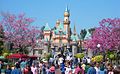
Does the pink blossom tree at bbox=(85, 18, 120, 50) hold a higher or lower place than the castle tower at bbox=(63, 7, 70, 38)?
lower

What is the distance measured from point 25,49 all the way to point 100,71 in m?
45.4

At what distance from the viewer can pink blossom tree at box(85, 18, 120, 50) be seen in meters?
59.7

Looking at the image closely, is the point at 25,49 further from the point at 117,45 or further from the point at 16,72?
the point at 16,72

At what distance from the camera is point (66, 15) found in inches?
4466

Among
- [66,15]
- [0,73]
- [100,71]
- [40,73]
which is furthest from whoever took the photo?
[66,15]

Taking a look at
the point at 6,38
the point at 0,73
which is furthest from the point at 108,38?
the point at 0,73

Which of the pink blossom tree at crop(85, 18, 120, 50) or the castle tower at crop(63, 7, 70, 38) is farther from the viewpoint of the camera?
the castle tower at crop(63, 7, 70, 38)

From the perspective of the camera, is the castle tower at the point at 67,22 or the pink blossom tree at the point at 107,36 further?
the castle tower at the point at 67,22

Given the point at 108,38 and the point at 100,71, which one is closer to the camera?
the point at 100,71

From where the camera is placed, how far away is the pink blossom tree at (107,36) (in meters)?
59.7

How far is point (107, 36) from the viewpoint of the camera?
61625mm

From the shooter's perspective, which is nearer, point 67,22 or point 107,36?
point 107,36

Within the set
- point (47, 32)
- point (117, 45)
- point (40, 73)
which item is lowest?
point (40, 73)

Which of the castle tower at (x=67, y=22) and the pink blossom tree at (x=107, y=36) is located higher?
the castle tower at (x=67, y=22)
